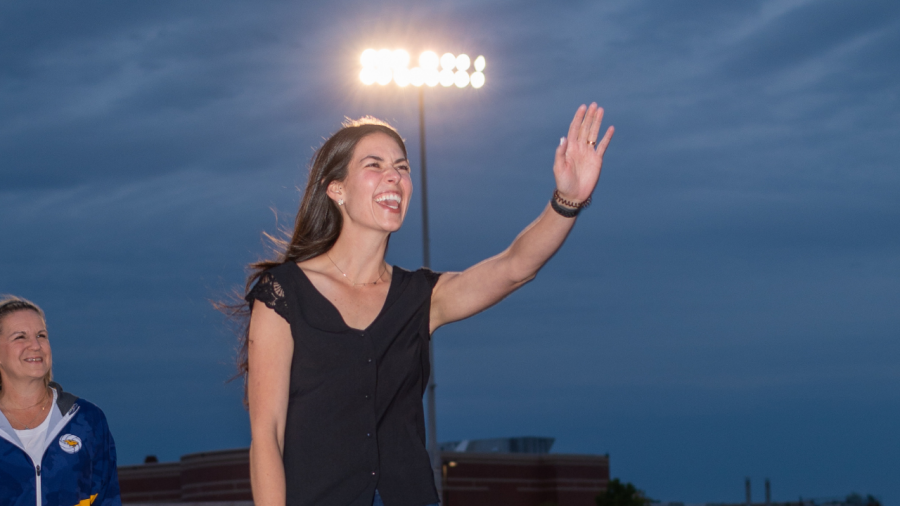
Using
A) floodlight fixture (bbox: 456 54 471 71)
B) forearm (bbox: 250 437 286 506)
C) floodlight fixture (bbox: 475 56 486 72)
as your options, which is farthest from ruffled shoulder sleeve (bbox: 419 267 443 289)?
floodlight fixture (bbox: 475 56 486 72)

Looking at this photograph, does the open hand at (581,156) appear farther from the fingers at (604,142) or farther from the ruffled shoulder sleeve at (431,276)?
the ruffled shoulder sleeve at (431,276)

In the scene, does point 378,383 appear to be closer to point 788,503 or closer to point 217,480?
point 217,480

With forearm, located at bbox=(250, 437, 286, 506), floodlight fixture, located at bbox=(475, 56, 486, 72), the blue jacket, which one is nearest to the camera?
forearm, located at bbox=(250, 437, 286, 506)

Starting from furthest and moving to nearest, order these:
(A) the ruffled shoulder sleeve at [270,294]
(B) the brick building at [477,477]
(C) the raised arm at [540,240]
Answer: (B) the brick building at [477,477]
(C) the raised arm at [540,240]
(A) the ruffled shoulder sleeve at [270,294]

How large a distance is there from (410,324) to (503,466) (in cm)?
4775

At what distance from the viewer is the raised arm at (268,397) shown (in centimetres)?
319

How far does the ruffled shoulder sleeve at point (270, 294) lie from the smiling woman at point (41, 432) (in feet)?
9.68

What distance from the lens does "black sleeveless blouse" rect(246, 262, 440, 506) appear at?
3.21 metres

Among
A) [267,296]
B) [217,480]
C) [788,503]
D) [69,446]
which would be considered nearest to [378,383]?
[267,296]

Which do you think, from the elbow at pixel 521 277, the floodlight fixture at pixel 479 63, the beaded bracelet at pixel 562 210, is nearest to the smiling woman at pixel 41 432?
the elbow at pixel 521 277

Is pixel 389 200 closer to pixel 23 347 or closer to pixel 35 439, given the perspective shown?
pixel 23 347

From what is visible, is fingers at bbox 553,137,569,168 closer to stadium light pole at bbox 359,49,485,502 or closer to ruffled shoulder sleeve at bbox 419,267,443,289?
Result: ruffled shoulder sleeve at bbox 419,267,443,289

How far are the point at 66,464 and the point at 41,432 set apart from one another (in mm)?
236

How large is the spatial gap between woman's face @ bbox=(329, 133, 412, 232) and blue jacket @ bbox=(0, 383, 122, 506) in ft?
10.1
